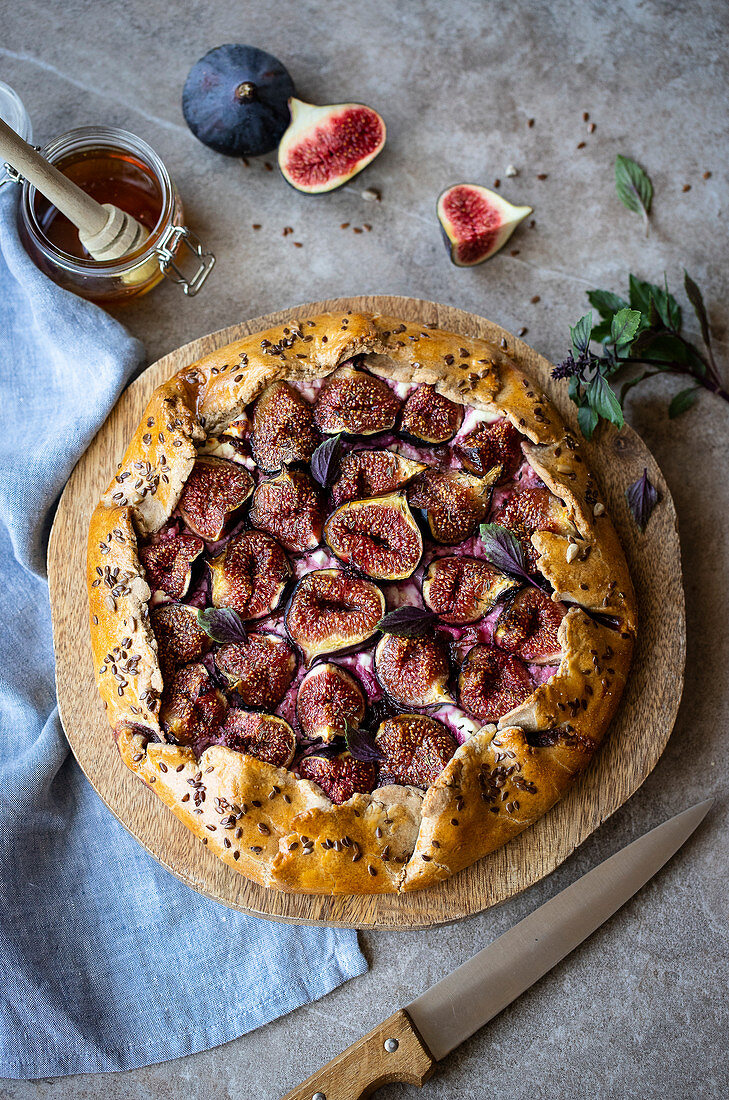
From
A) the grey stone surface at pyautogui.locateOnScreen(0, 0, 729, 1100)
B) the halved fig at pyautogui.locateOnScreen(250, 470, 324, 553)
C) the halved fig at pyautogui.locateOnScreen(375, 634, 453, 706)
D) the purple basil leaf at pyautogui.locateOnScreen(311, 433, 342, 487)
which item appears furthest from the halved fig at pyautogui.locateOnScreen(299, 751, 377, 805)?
the grey stone surface at pyautogui.locateOnScreen(0, 0, 729, 1100)

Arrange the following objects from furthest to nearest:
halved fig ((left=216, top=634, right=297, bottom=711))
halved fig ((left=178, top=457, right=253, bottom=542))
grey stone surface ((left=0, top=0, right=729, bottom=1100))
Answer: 1. grey stone surface ((left=0, top=0, right=729, bottom=1100))
2. halved fig ((left=178, top=457, right=253, bottom=542))
3. halved fig ((left=216, top=634, right=297, bottom=711))

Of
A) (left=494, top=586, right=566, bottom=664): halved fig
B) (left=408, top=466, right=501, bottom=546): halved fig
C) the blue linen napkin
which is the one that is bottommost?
the blue linen napkin

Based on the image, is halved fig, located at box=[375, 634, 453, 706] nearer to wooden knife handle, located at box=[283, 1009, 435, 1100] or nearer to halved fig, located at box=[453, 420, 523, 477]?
halved fig, located at box=[453, 420, 523, 477]

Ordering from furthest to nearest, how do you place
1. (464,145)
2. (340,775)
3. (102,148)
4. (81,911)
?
1. (464,145)
2. (102,148)
3. (81,911)
4. (340,775)

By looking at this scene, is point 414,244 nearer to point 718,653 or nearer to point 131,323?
point 131,323

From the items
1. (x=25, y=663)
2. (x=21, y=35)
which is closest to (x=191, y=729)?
(x=25, y=663)

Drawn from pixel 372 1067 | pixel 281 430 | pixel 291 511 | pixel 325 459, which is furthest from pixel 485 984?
pixel 281 430

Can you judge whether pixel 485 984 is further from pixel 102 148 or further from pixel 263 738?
pixel 102 148

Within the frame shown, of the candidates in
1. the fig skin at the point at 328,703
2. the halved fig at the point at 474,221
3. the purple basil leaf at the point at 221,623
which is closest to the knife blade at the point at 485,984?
the fig skin at the point at 328,703
